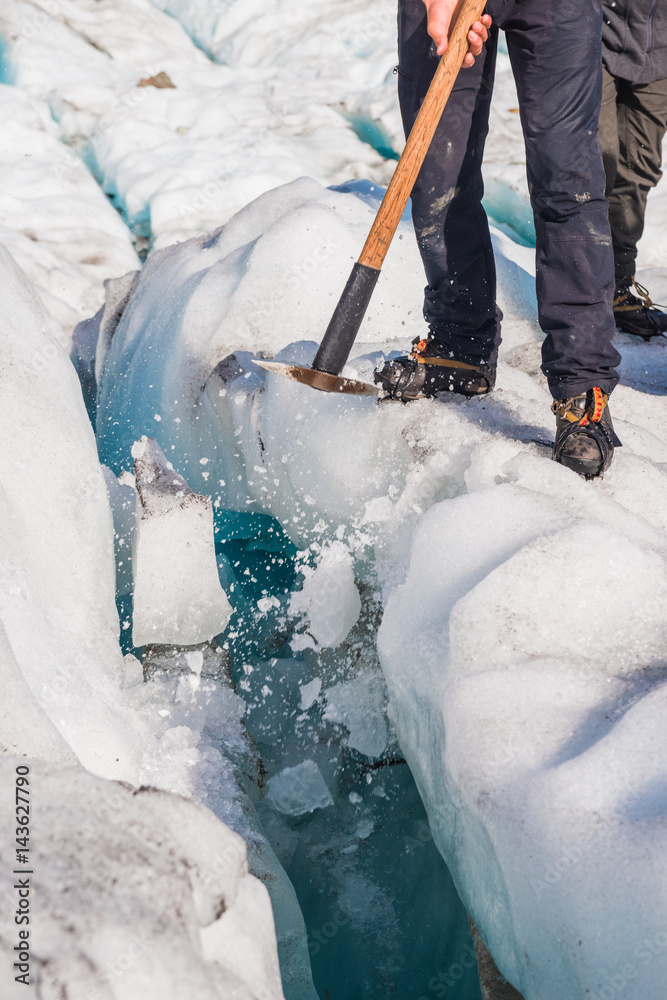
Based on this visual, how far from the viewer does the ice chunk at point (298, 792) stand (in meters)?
1.71

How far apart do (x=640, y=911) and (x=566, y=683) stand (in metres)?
0.38

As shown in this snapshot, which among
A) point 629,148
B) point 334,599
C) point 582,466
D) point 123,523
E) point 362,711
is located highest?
point 629,148

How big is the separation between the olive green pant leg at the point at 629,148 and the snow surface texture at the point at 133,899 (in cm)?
274

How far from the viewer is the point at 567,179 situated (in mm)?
1730

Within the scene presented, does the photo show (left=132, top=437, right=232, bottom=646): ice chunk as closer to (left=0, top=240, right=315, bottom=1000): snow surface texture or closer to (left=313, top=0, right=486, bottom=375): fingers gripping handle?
(left=0, top=240, right=315, bottom=1000): snow surface texture

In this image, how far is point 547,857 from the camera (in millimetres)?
1023

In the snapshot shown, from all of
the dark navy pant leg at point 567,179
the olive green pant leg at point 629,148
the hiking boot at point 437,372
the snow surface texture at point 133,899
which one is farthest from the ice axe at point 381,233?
the olive green pant leg at point 629,148

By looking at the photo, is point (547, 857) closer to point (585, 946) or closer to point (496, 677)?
point (585, 946)

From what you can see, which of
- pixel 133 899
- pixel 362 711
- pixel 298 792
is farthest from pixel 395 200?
pixel 133 899

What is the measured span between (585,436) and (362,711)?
2.79ft

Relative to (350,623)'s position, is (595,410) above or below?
above

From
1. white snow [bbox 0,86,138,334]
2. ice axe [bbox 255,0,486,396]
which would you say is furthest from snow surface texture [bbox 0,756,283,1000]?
white snow [bbox 0,86,138,334]

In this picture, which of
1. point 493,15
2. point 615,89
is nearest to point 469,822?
point 493,15

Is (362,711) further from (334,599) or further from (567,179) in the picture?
(567,179)
